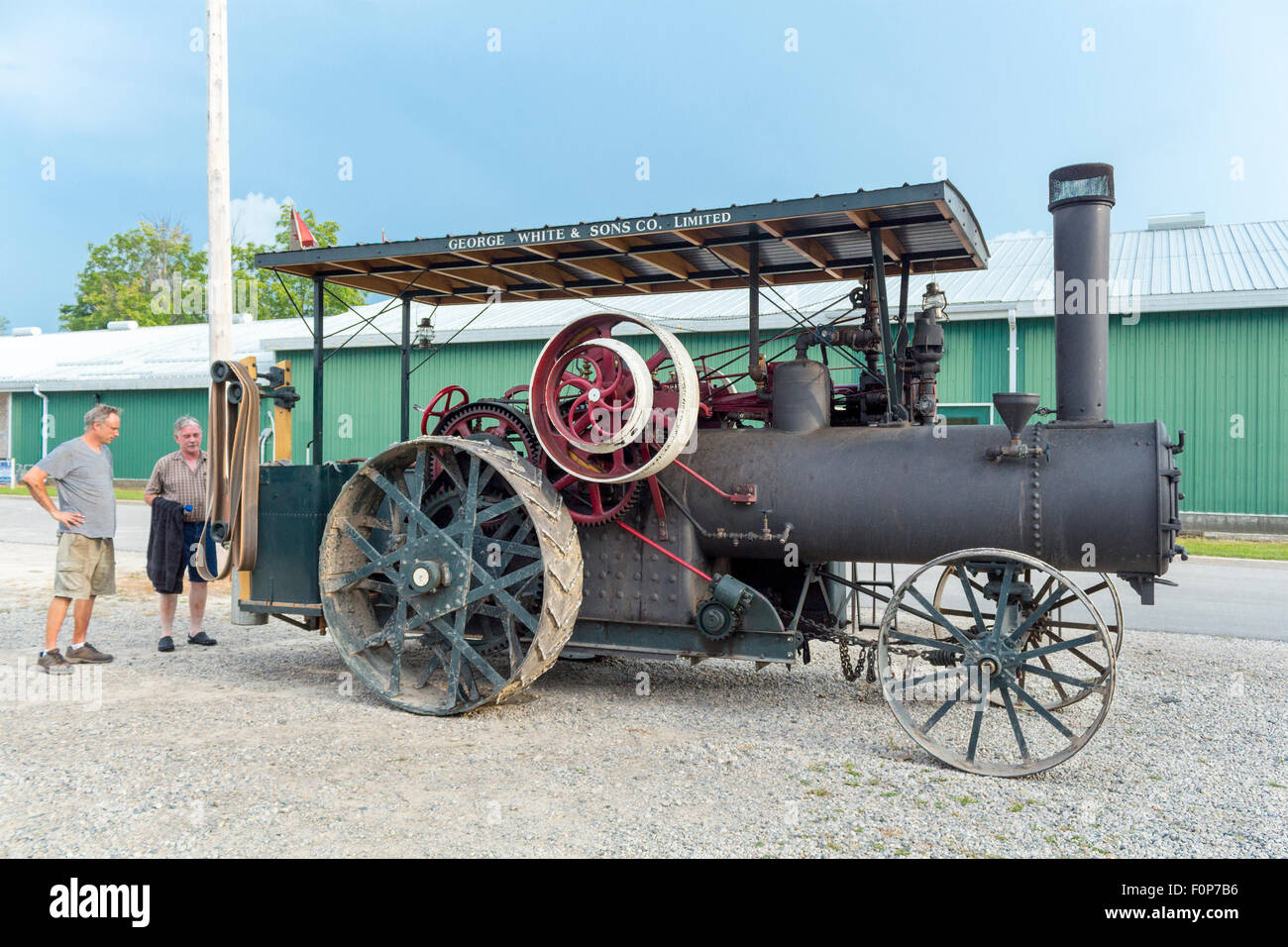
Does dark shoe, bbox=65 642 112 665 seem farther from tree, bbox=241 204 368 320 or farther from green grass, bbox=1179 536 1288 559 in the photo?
tree, bbox=241 204 368 320

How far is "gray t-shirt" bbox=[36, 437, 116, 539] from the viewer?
20.2 ft

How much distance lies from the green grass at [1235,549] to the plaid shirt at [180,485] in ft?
37.2

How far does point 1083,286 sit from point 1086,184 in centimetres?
50

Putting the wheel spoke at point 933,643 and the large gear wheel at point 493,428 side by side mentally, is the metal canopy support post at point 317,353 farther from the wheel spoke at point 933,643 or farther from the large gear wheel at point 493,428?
the wheel spoke at point 933,643

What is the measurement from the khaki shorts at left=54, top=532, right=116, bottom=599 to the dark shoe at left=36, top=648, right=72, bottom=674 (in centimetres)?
37

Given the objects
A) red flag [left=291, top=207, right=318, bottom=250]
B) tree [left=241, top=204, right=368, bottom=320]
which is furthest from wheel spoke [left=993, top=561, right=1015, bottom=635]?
tree [left=241, top=204, right=368, bottom=320]

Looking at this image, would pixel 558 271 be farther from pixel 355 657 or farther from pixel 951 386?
pixel 951 386

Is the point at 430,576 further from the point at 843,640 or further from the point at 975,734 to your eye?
the point at 975,734

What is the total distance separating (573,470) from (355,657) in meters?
1.60

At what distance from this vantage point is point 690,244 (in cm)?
620

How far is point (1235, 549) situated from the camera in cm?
1319

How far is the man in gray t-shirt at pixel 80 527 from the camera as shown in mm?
6141

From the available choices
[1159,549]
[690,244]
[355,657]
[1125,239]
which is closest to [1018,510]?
[1159,549]

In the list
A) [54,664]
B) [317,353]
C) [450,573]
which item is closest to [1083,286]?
[450,573]
